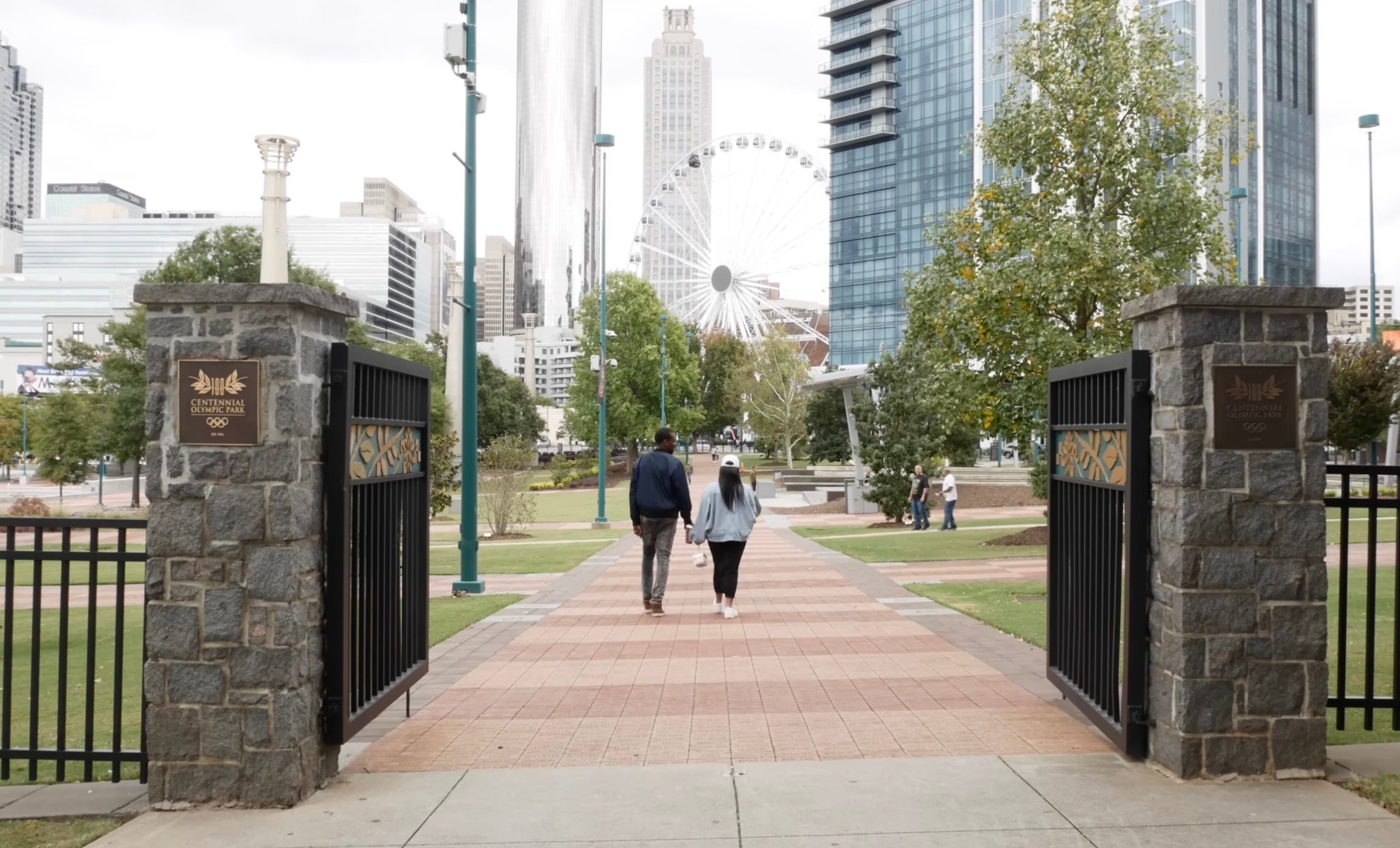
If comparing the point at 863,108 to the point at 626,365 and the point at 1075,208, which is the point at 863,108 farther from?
the point at 1075,208

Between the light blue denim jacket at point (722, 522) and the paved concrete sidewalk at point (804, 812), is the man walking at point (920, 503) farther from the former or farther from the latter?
the paved concrete sidewalk at point (804, 812)

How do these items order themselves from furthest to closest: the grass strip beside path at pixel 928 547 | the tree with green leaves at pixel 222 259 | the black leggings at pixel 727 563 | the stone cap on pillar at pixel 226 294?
the tree with green leaves at pixel 222 259
the grass strip beside path at pixel 928 547
the black leggings at pixel 727 563
the stone cap on pillar at pixel 226 294

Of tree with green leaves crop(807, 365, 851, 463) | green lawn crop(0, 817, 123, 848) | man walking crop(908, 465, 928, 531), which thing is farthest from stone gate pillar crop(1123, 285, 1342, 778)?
tree with green leaves crop(807, 365, 851, 463)

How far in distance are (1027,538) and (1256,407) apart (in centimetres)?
1762

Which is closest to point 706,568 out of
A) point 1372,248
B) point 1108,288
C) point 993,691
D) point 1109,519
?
point 1108,288

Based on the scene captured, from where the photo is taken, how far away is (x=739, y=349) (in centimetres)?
8975

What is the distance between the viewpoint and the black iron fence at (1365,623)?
5.71 meters

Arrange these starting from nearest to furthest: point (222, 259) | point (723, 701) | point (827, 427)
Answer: point (723, 701), point (222, 259), point (827, 427)

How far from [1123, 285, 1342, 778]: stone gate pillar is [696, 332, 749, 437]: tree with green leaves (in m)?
81.7

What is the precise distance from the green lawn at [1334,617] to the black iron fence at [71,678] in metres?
6.37

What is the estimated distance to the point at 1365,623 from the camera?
802 cm

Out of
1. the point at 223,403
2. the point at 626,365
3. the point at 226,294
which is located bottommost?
the point at 223,403

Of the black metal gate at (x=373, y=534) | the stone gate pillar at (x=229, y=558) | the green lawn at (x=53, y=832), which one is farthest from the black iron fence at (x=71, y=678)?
the black metal gate at (x=373, y=534)

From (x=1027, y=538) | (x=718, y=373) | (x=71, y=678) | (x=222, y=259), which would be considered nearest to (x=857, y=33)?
(x=718, y=373)
